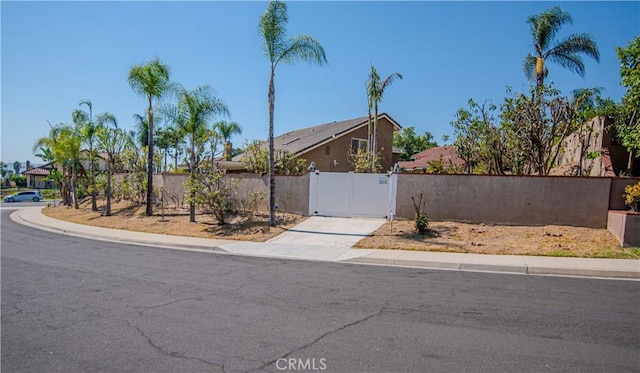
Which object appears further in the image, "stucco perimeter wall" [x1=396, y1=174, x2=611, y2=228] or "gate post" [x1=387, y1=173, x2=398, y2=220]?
"gate post" [x1=387, y1=173, x2=398, y2=220]

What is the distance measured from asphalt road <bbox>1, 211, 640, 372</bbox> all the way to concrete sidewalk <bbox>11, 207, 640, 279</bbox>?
0.74m

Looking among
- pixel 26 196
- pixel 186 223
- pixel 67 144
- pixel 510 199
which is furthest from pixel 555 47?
pixel 26 196

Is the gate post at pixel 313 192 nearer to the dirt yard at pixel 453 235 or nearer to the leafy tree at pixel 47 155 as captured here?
the dirt yard at pixel 453 235

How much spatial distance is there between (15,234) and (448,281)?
60.3ft

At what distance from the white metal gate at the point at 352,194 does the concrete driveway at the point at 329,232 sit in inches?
18.2

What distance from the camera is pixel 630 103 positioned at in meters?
14.4

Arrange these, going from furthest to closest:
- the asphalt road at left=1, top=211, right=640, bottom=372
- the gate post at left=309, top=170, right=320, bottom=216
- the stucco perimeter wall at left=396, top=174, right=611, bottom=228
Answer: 1. the gate post at left=309, top=170, right=320, bottom=216
2. the stucco perimeter wall at left=396, top=174, right=611, bottom=228
3. the asphalt road at left=1, top=211, right=640, bottom=372

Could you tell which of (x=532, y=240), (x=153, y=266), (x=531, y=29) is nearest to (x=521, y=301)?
(x=532, y=240)

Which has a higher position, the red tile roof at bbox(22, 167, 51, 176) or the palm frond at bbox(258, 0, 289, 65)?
the palm frond at bbox(258, 0, 289, 65)

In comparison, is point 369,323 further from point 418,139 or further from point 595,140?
point 418,139

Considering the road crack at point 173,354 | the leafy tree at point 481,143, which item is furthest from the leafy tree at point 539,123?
the road crack at point 173,354

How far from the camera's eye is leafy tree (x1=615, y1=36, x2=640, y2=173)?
13.7 meters

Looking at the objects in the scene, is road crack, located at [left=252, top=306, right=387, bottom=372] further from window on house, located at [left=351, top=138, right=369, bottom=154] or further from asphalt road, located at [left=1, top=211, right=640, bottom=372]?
window on house, located at [left=351, top=138, right=369, bottom=154]

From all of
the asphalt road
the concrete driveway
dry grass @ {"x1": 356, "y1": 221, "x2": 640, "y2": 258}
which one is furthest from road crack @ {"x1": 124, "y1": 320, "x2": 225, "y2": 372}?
dry grass @ {"x1": 356, "y1": 221, "x2": 640, "y2": 258}
